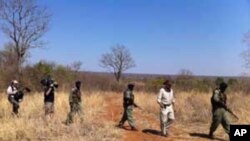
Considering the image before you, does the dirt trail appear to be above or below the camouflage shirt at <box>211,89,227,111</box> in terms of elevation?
below

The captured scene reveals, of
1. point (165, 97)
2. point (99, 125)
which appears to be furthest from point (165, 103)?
point (99, 125)

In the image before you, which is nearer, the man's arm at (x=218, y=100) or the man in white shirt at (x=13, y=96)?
the man's arm at (x=218, y=100)

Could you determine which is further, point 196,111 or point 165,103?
point 196,111

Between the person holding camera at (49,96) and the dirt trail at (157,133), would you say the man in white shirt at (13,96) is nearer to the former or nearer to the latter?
the person holding camera at (49,96)

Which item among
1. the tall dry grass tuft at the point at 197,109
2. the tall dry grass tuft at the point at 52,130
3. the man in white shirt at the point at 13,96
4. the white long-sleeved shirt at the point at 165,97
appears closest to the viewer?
the tall dry grass tuft at the point at 52,130

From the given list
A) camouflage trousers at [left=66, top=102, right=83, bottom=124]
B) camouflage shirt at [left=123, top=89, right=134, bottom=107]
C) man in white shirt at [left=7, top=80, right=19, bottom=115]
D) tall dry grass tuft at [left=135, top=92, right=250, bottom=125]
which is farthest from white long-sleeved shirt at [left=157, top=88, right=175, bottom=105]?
man in white shirt at [left=7, top=80, right=19, bottom=115]

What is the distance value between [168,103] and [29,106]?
8.53 m

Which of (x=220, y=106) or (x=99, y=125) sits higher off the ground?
(x=220, y=106)

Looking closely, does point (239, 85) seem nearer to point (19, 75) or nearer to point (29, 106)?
point (19, 75)

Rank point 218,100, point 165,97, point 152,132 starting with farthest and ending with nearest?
point 152,132 < point 165,97 < point 218,100

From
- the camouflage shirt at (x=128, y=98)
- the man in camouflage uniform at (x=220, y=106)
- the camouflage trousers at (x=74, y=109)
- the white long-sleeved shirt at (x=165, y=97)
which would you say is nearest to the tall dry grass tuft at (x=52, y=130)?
the camouflage trousers at (x=74, y=109)

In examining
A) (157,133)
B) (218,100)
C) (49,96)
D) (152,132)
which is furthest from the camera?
(49,96)

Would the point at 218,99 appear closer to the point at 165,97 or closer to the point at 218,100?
the point at 218,100

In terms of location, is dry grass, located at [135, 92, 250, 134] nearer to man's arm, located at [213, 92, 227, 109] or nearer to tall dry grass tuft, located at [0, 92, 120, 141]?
man's arm, located at [213, 92, 227, 109]
